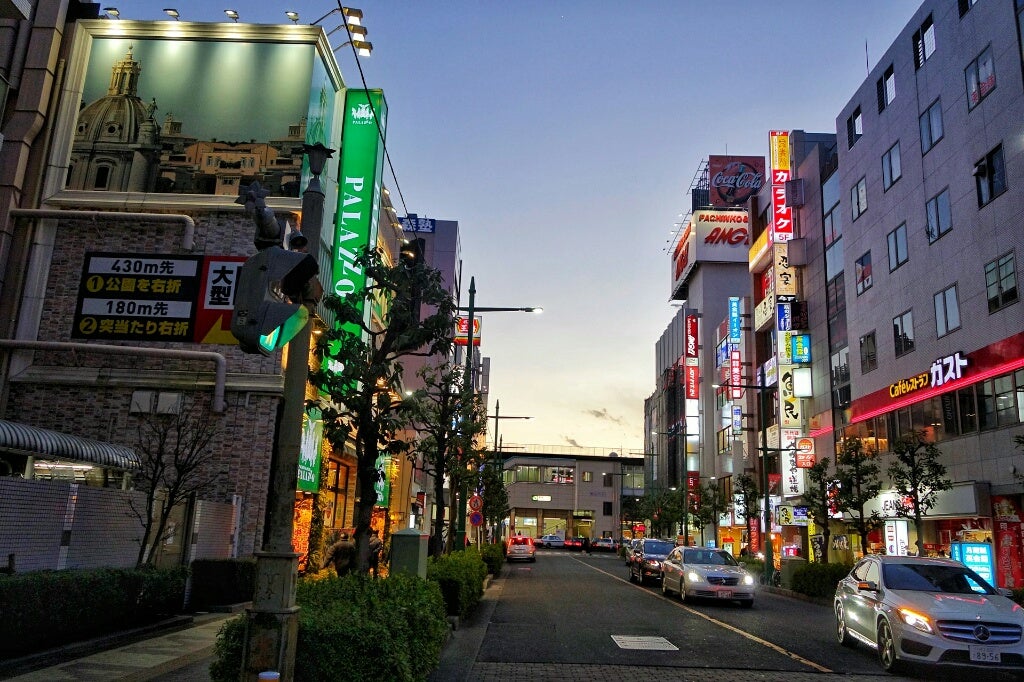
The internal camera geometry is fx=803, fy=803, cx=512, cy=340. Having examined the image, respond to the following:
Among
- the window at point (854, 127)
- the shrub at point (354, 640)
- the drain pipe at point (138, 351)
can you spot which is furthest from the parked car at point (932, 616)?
the window at point (854, 127)

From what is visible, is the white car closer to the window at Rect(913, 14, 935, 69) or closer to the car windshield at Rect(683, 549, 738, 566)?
the window at Rect(913, 14, 935, 69)

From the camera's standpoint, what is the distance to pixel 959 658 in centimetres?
1004

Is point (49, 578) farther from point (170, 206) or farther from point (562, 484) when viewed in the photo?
point (562, 484)

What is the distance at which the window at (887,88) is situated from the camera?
34169 mm

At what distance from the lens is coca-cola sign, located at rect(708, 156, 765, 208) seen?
8406 centimetres

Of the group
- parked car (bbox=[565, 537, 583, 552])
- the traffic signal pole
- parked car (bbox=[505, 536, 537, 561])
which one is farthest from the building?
the traffic signal pole

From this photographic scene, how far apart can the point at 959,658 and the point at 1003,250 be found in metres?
19.3

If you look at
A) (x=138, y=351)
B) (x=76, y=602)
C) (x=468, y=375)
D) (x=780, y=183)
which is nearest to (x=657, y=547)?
(x=468, y=375)

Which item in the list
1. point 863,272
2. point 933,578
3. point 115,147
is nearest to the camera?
point 933,578

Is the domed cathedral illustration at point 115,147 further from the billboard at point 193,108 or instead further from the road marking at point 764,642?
the road marking at point 764,642

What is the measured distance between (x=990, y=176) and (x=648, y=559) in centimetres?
1738

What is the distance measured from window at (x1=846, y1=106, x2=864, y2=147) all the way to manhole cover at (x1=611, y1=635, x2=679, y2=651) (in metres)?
31.5

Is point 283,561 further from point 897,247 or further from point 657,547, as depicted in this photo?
point 897,247

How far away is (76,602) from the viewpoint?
1080 centimetres
